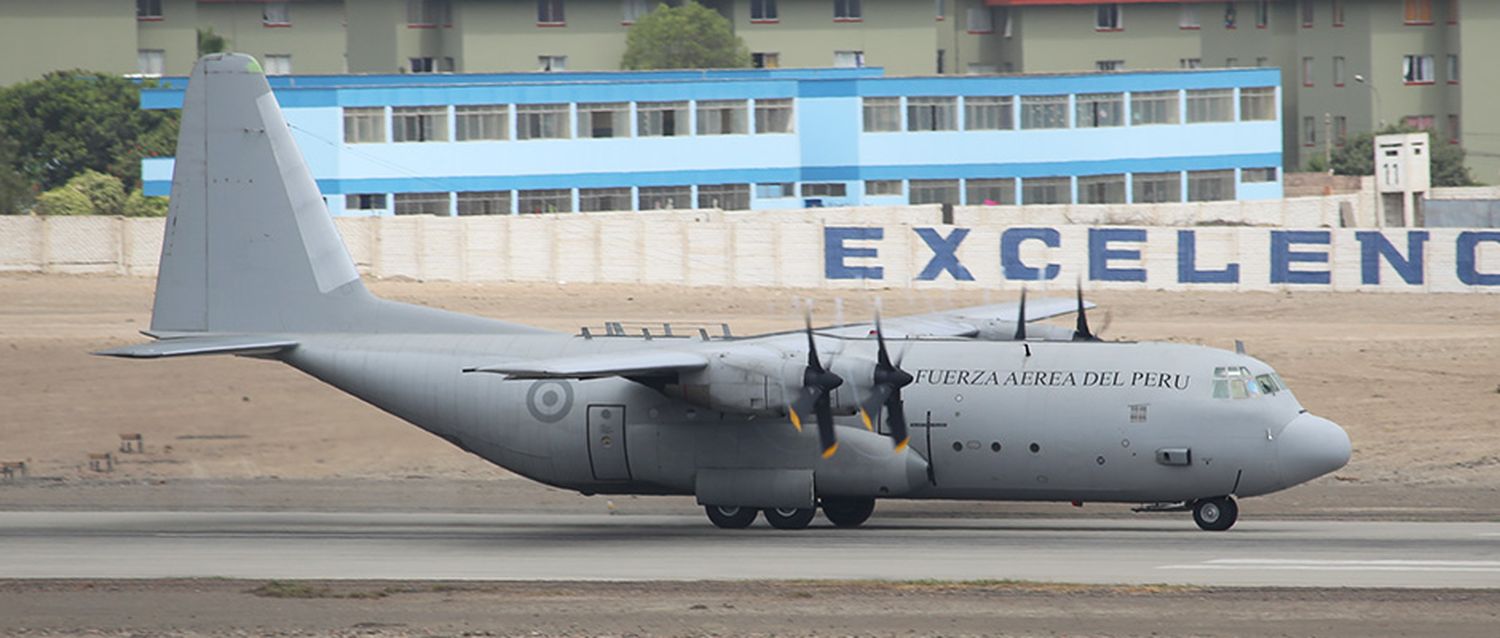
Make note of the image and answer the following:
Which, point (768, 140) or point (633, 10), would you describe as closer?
point (768, 140)

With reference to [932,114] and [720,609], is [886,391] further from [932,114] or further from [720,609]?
[932,114]

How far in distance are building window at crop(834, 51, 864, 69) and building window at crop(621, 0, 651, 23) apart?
11416mm

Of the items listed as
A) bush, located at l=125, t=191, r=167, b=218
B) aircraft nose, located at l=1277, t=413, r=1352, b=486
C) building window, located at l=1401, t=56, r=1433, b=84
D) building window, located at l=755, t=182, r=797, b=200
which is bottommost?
aircraft nose, located at l=1277, t=413, r=1352, b=486

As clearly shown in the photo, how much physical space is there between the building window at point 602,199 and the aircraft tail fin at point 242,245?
→ 4872cm

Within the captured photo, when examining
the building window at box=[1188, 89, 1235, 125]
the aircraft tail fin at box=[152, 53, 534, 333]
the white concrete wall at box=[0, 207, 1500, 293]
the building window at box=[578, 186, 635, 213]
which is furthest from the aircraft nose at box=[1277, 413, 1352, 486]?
the building window at box=[1188, 89, 1235, 125]

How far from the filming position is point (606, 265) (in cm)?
5703

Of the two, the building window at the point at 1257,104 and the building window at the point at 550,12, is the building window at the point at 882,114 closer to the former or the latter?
the building window at the point at 1257,104

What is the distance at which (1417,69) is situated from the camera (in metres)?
110

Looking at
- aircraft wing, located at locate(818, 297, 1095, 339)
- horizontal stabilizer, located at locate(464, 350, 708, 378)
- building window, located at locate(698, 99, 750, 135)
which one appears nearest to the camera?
horizontal stabilizer, located at locate(464, 350, 708, 378)

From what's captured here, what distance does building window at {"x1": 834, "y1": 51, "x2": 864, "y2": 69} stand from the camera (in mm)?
111875

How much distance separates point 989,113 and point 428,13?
1557 inches

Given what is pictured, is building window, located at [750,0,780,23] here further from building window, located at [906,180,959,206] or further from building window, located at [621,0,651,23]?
building window, located at [906,180,959,206]

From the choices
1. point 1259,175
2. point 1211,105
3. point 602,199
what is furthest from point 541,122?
point 1259,175

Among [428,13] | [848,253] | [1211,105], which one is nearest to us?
[848,253]
